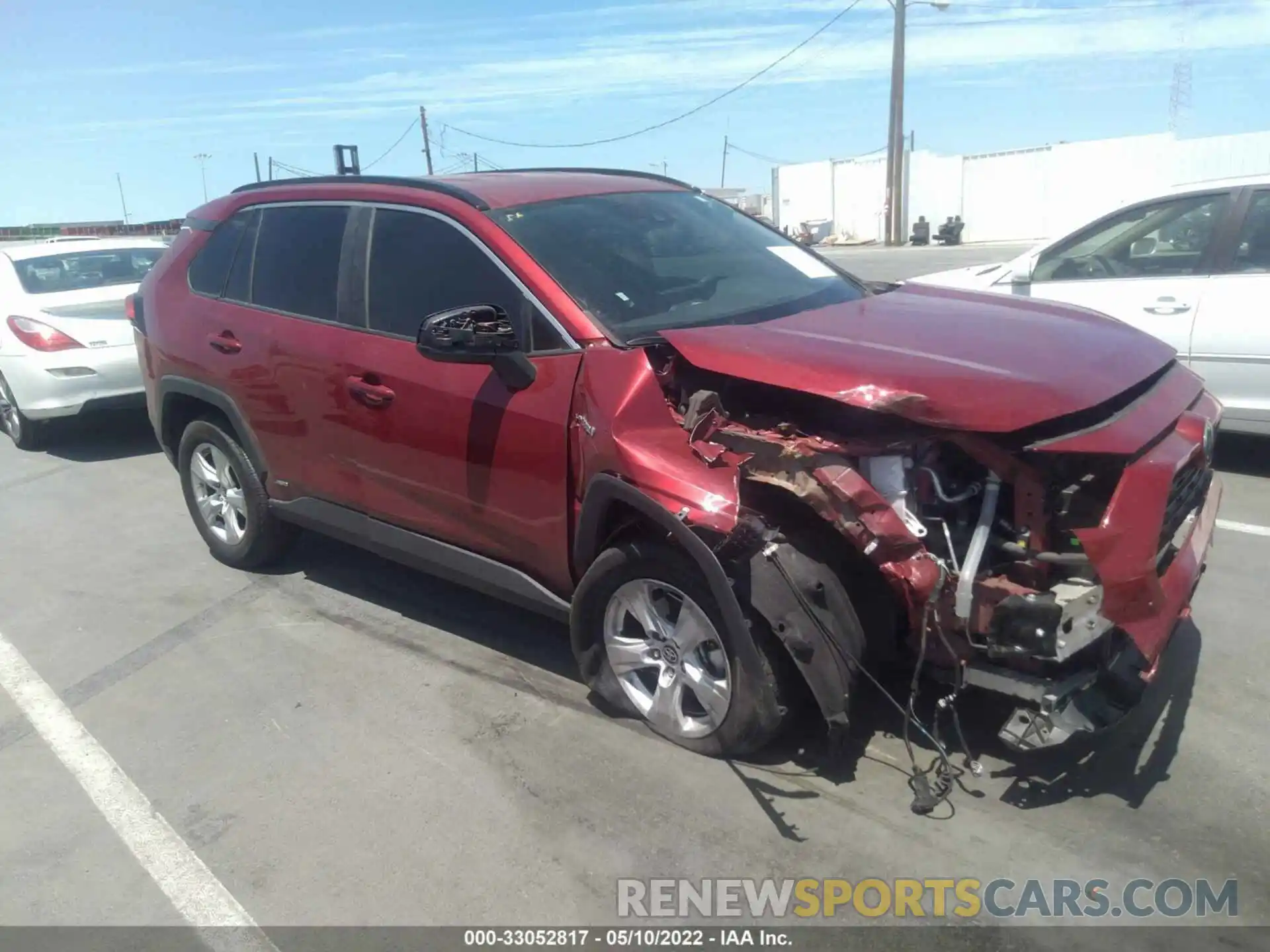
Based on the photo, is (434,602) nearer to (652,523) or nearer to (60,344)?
(652,523)

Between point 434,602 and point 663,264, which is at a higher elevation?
point 663,264

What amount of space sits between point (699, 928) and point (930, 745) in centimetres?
116

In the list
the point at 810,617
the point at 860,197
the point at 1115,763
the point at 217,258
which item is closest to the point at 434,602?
the point at 217,258

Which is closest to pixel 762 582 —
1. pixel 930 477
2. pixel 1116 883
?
pixel 930 477

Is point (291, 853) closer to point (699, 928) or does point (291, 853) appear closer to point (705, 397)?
point (699, 928)

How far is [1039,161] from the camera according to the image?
3675 centimetres

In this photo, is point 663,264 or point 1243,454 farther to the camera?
point 1243,454

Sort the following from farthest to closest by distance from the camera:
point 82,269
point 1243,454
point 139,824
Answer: point 82,269 < point 1243,454 < point 139,824

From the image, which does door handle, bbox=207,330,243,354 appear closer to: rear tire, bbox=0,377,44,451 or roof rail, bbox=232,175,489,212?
roof rail, bbox=232,175,489,212

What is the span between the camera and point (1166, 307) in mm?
6223

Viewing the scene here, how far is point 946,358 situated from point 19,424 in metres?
8.38

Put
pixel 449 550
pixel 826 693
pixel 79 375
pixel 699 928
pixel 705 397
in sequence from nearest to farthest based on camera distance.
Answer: pixel 699 928
pixel 826 693
pixel 705 397
pixel 449 550
pixel 79 375

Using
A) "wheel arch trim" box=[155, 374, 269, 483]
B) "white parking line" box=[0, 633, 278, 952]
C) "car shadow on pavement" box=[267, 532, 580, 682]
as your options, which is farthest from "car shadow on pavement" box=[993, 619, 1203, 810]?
"wheel arch trim" box=[155, 374, 269, 483]

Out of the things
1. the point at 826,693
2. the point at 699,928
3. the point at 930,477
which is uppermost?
the point at 930,477
